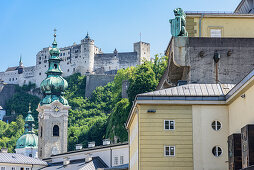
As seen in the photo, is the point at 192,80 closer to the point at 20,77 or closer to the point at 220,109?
the point at 220,109

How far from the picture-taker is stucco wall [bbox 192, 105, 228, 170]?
103 ft

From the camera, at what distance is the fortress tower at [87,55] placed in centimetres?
17138

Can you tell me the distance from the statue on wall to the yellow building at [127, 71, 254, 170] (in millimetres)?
5439

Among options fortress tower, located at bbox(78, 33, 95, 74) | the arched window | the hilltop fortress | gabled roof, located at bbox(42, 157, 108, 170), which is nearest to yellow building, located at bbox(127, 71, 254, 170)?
gabled roof, located at bbox(42, 157, 108, 170)

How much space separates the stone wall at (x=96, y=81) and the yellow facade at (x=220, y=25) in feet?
395

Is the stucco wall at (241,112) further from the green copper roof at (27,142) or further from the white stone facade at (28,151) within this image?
the green copper roof at (27,142)

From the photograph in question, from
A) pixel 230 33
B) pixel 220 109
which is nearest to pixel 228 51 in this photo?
pixel 230 33

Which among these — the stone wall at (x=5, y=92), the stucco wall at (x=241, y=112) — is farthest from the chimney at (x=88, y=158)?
the stone wall at (x=5, y=92)

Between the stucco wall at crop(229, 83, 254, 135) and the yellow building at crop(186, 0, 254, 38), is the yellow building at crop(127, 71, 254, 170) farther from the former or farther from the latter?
the yellow building at crop(186, 0, 254, 38)

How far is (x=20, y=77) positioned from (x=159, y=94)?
520 feet

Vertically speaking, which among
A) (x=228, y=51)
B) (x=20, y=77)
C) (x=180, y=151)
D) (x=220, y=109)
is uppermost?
(x=20, y=77)

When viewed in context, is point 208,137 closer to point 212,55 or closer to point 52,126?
point 212,55

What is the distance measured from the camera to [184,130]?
32062 millimetres

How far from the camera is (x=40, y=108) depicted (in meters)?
96.8
